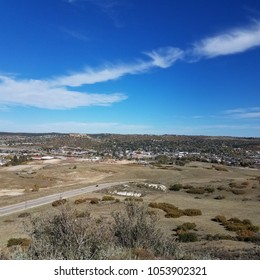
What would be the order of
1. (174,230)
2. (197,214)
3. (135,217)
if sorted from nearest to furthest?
(135,217) → (174,230) → (197,214)

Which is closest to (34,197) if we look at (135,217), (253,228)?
(253,228)

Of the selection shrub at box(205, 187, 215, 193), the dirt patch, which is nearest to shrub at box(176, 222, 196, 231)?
shrub at box(205, 187, 215, 193)

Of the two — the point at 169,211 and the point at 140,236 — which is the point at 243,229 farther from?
the point at 140,236

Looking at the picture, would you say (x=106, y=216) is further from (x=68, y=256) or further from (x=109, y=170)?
(x=109, y=170)

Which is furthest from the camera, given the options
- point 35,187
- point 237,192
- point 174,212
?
point 35,187

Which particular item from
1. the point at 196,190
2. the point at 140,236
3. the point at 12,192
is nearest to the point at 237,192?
the point at 196,190

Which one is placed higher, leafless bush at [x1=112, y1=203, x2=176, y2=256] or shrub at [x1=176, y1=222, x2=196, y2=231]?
leafless bush at [x1=112, y1=203, x2=176, y2=256]

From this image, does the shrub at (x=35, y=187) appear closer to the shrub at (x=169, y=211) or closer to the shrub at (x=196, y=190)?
the shrub at (x=196, y=190)

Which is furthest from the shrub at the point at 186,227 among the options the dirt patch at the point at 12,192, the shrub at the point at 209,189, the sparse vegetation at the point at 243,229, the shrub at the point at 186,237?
the dirt patch at the point at 12,192

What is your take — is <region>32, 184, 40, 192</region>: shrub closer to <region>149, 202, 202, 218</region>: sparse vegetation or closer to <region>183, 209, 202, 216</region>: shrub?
<region>149, 202, 202, 218</region>: sparse vegetation
